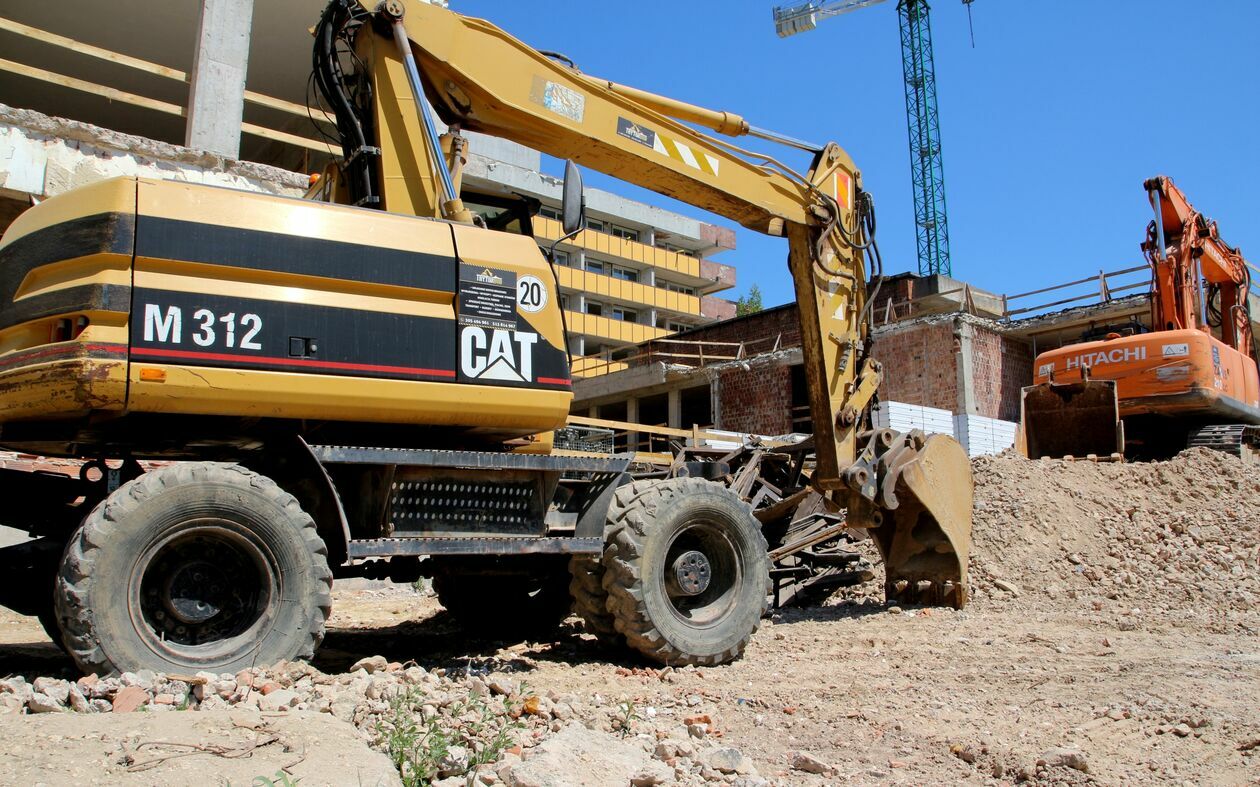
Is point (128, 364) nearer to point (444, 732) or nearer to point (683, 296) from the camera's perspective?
point (444, 732)

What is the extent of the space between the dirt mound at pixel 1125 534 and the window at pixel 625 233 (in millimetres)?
42949

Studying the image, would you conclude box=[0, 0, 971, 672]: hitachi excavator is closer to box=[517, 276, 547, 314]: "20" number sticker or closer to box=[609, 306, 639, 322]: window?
box=[517, 276, 547, 314]: "20" number sticker

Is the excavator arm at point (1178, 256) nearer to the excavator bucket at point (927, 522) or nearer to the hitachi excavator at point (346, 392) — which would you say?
the excavator bucket at point (927, 522)

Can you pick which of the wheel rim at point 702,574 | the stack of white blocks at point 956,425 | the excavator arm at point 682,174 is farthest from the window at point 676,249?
the wheel rim at point 702,574

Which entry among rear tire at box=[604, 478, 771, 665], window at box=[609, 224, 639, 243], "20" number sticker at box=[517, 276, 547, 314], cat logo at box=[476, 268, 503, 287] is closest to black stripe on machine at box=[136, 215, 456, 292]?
cat logo at box=[476, 268, 503, 287]

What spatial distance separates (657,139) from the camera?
7.71 metres

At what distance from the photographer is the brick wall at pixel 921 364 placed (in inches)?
1017

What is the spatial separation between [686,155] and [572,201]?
1.95m

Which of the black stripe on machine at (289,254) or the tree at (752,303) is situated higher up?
the tree at (752,303)

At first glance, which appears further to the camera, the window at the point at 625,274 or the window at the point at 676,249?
the window at the point at 676,249

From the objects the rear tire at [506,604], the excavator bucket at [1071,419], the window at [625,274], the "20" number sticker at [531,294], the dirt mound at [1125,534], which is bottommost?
the rear tire at [506,604]

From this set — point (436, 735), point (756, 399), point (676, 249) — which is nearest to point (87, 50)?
point (436, 735)

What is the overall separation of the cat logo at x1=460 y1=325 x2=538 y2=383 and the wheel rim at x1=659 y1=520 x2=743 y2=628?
1.57 meters

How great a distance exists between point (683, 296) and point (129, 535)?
52535 millimetres
